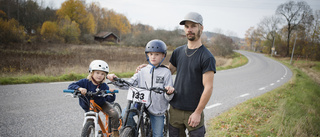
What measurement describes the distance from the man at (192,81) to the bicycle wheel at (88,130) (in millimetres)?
1196

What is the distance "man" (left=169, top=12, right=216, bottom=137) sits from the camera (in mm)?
1852

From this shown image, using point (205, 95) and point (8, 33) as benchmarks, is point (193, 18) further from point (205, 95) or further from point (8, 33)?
point (8, 33)

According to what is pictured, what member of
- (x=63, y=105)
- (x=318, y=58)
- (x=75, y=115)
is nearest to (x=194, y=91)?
(x=75, y=115)

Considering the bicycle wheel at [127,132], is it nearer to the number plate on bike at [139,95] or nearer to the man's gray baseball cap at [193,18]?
the number plate on bike at [139,95]

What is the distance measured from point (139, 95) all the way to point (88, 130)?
3.09ft

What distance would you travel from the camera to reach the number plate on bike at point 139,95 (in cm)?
221

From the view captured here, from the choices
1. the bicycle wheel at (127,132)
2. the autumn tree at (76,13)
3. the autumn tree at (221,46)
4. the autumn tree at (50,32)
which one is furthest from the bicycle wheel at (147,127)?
the autumn tree at (76,13)

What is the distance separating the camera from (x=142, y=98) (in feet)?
7.26

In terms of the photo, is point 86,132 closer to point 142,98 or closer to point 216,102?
point 142,98

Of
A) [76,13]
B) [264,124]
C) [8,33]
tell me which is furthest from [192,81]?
[76,13]

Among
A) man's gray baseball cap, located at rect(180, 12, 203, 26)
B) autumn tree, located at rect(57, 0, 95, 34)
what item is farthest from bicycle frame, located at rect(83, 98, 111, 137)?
autumn tree, located at rect(57, 0, 95, 34)

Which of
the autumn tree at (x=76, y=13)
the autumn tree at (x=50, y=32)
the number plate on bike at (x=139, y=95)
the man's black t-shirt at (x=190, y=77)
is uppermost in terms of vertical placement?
the autumn tree at (x=76, y=13)

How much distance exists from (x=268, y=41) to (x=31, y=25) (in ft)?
221

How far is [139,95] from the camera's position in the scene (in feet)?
7.31
